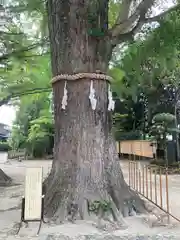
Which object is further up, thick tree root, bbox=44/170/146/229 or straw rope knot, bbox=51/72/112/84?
straw rope knot, bbox=51/72/112/84

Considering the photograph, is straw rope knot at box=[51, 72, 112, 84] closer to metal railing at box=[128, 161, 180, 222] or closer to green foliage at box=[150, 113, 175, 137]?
metal railing at box=[128, 161, 180, 222]

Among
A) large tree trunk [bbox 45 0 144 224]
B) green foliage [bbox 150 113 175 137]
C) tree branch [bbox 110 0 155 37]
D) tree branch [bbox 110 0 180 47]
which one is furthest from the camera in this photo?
green foliage [bbox 150 113 175 137]

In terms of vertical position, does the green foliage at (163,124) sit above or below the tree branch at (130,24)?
below

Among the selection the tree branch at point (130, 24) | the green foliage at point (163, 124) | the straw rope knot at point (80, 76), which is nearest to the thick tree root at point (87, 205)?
the straw rope knot at point (80, 76)

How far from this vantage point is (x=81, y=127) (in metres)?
5.02

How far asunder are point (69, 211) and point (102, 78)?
2.21 meters

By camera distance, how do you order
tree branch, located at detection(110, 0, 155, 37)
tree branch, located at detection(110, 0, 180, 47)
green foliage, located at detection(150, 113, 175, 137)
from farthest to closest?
1. green foliage, located at detection(150, 113, 175, 137)
2. tree branch, located at detection(110, 0, 180, 47)
3. tree branch, located at detection(110, 0, 155, 37)

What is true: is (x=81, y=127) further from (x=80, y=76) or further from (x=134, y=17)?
(x=134, y=17)

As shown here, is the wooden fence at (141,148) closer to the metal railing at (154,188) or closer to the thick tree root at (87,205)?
the metal railing at (154,188)

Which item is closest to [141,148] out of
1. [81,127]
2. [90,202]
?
[81,127]

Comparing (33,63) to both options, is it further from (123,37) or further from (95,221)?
(95,221)

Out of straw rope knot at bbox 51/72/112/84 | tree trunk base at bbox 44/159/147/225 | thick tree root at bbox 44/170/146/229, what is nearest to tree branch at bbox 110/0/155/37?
straw rope knot at bbox 51/72/112/84

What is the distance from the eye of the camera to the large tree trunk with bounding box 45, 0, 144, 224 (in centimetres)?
483

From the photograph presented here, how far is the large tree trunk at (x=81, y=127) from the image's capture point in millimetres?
4828
